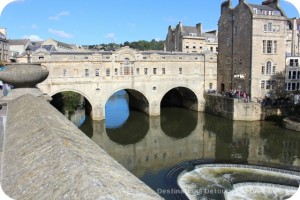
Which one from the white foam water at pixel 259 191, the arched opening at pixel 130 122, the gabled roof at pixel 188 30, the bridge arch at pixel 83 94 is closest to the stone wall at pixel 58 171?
the white foam water at pixel 259 191

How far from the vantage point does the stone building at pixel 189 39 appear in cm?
5641

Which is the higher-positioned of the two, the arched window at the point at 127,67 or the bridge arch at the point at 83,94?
the arched window at the point at 127,67

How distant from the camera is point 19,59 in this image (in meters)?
33.3

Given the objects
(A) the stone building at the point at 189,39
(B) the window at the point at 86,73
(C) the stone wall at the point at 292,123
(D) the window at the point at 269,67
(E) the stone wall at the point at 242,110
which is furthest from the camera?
(A) the stone building at the point at 189,39

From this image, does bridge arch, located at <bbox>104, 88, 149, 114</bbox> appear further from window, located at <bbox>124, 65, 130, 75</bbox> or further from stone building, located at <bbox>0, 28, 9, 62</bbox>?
stone building, located at <bbox>0, 28, 9, 62</bbox>

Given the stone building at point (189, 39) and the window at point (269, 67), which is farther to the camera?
the stone building at point (189, 39)

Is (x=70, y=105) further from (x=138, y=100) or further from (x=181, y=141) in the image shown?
(x=181, y=141)

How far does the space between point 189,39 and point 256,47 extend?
21981mm

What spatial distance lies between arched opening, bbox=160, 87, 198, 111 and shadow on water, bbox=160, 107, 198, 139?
113 centimetres

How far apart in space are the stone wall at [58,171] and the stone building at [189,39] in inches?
2098

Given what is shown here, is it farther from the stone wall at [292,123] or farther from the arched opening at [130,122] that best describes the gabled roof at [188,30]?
the stone wall at [292,123]

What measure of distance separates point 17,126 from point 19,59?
102ft

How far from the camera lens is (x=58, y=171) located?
9.66 ft

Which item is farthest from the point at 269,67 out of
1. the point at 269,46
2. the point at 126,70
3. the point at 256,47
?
the point at 126,70
